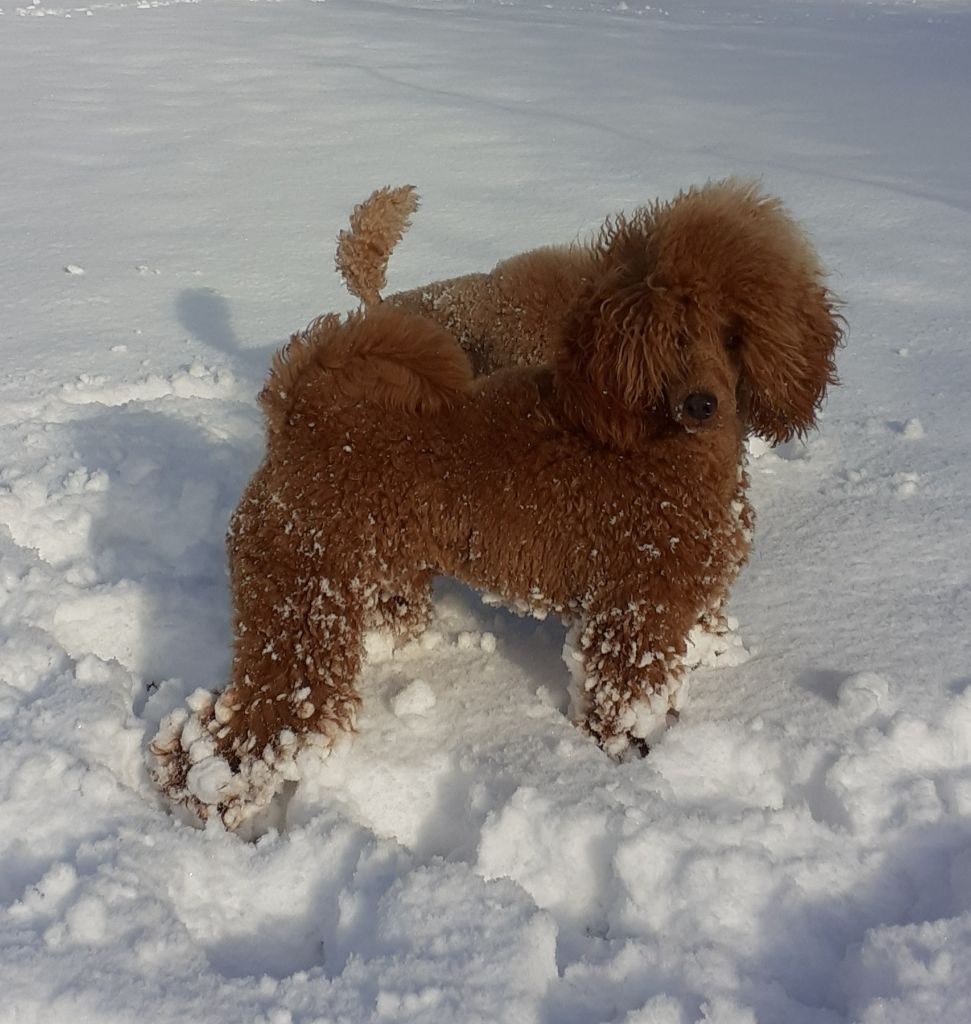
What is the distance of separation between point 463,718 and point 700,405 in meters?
0.79

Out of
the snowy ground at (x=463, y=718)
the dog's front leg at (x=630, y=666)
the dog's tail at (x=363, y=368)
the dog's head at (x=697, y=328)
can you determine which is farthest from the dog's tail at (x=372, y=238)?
the dog's front leg at (x=630, y=666)

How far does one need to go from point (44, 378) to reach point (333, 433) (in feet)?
5.36

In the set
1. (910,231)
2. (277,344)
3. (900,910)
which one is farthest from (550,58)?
(900,910)

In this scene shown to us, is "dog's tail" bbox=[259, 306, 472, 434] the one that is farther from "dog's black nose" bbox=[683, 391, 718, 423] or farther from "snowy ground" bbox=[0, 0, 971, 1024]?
"snowy ground" bbox=[0, 0, 971, 1024]

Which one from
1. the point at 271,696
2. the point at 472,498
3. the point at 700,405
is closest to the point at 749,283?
the point at 700,405

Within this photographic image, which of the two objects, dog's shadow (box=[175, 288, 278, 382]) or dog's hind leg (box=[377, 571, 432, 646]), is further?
dog's shadow (box=[175, 288, 278, 382])

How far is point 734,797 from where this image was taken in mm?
1534

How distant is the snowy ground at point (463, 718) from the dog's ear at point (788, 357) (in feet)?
1.82

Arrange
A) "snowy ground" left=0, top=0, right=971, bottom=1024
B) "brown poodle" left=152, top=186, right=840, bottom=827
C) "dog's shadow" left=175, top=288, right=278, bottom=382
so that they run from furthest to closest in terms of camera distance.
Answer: "dog's shadow" left=175, top=288, right=278, bottom=382
"brown poodle" left=152, top=186, right=840, bottom=827
"snowy ground" left=0, top=0, right=971, bottom=1024

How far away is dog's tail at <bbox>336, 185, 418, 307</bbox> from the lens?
233cm

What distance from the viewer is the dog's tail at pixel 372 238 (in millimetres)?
2328

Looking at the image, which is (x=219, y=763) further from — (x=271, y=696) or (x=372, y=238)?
(x=372, y=238)

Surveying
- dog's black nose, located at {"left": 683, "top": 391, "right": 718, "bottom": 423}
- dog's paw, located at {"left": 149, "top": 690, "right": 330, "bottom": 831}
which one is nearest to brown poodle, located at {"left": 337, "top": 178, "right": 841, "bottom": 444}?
dog's black nose, located at {"left": 683, "top": 391, "right": 718, "bottom": 423}

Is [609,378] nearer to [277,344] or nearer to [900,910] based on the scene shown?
[900,910]
